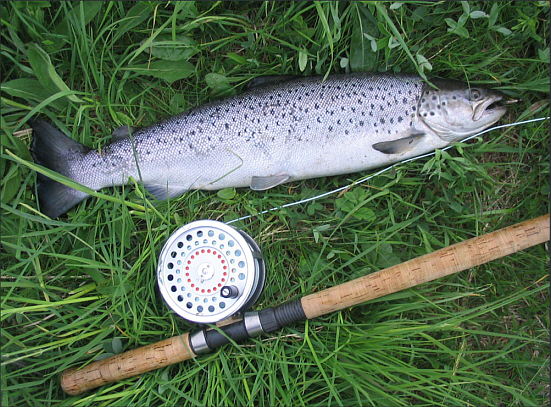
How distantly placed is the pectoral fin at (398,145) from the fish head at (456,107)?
0.11 metres

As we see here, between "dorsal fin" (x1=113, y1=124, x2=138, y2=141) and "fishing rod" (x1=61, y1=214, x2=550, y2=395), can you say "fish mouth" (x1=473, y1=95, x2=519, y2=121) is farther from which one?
"dorsal fin" (x1=113, y1=124, x2=138, y2=141)

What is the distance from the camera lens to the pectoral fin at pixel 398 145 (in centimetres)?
217

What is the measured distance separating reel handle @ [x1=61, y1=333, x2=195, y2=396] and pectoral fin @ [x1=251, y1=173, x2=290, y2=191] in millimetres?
867

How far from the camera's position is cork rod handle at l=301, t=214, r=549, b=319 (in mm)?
1836

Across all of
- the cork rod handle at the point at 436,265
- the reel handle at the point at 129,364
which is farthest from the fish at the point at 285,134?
the reel handle at the point at 129,364

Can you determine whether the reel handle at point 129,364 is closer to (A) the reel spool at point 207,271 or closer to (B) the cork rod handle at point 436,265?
(A) the reel spool at point 207,271

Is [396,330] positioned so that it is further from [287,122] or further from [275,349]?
[287,122]

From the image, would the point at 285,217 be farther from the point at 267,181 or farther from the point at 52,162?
the point at 52,162

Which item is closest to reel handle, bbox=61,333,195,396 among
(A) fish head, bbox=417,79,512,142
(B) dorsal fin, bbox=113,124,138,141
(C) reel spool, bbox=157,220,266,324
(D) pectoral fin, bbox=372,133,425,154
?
(C) reel spool, bbox=157,220,266,324

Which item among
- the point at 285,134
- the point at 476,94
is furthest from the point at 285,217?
the point at 476,94

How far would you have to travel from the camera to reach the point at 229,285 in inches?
79.7

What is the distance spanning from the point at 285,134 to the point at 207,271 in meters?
0.84

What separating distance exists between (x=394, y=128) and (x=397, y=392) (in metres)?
1.42

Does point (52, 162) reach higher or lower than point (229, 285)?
higher
